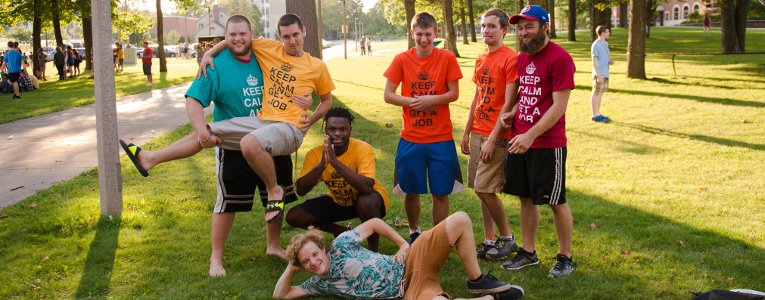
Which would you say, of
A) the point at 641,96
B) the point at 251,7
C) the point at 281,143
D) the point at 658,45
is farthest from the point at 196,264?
the point at 251,7

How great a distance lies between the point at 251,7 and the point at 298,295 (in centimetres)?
13468

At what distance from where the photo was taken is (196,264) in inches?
228

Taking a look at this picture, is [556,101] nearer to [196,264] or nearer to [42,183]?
[196,264]

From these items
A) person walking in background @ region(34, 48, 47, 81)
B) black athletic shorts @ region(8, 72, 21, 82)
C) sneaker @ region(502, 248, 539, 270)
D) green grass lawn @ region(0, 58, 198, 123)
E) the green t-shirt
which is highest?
person walking in background @ region(34, 48, 47, 81)

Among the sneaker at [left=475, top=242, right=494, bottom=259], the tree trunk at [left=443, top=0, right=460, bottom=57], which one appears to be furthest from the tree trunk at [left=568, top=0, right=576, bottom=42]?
the sneaker at [left=475, top=242, right=494, bottom=259]

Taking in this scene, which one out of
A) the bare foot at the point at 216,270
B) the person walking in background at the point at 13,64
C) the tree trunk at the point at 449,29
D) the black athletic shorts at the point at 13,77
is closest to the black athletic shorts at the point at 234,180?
the bare foot at the point at 216,270

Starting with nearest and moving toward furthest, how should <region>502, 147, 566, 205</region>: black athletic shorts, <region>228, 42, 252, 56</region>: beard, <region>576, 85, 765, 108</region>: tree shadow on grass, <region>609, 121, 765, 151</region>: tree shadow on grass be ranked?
<region>502, 147, 566, 205</region>: black athletic shorts < <region>228, 42, 252, 56</region>: beard < <region>609, 121, 765, 151</region>: tree shadow on grass < <region>576, 85, 765, 108</region>: tree shadow on grass

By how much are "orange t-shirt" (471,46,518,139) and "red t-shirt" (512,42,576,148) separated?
183 millimetres

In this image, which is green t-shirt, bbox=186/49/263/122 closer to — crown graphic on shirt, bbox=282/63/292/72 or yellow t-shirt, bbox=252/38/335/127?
yellow t-shirt, bbox=252/38/335/127

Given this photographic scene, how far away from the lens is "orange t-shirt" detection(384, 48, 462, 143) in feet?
18.7

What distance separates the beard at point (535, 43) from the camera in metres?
4.99

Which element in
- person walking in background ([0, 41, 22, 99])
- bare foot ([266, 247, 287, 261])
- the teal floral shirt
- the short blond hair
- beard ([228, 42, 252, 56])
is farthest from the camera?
person walking in background ([0, 41, 22, 99])

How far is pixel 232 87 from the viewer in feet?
17.8

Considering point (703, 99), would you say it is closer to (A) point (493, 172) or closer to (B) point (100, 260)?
(A) point (493, 172)
